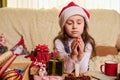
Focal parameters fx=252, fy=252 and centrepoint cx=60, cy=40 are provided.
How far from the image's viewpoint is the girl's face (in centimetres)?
96

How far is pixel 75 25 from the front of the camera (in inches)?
37.5

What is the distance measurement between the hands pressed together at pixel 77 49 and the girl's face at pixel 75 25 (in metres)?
0.03

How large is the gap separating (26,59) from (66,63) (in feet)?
0.55

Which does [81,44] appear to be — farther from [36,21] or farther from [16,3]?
[16,3]

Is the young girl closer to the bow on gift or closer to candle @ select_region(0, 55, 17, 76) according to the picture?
the bow on gift

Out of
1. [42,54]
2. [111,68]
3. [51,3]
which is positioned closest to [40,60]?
[42,54]

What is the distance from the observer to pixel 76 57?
0.94 metres

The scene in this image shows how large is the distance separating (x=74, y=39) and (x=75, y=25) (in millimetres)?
58

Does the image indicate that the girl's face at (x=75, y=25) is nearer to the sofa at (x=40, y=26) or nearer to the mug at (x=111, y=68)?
the mug at (x=111, y=68)

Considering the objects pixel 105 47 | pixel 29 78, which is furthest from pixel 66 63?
pixel 105 47

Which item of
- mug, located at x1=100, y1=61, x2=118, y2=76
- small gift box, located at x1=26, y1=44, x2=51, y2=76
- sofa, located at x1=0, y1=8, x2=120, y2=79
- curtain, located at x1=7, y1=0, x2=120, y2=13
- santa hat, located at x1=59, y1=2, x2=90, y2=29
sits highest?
curtain, located at x1=7, y1=0, x2=120, y2=13

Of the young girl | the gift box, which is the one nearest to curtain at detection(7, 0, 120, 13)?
the young girl

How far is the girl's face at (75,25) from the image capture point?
0.96 metres

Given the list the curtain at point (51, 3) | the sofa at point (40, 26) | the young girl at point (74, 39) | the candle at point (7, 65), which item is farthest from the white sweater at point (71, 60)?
the curtain at point (51, 3)
